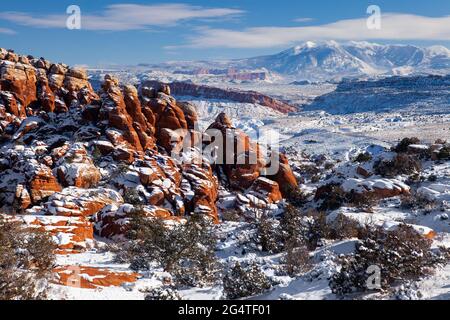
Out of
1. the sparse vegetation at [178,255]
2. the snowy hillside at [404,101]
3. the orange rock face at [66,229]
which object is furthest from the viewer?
the snowy hillside at [404,101]

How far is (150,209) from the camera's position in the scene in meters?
30.8

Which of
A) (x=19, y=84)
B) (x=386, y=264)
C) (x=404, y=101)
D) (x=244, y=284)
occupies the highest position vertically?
(x=19, y=84)

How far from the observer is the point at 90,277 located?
49.2 ft

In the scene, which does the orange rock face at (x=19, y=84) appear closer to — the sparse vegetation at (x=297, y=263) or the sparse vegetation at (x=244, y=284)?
the sparse vegetation at (x=297, y=263)

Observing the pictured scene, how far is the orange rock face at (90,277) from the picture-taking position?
14165 mm

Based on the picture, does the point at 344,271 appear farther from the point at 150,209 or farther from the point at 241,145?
the point at 241,145

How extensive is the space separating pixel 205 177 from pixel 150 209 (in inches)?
446

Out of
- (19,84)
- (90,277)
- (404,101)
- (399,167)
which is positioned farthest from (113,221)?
(404,101)

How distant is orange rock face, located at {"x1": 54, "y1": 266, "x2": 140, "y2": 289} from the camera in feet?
46.5

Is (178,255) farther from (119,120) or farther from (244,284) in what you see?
(119,120)

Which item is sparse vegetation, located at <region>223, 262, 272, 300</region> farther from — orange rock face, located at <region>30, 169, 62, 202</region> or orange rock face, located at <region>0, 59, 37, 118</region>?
orange rock face, located at <region>0, 59, 37, 118</region>

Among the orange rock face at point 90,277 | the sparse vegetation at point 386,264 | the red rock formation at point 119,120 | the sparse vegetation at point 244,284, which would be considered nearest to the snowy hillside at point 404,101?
the red rock formation at point 119,120
